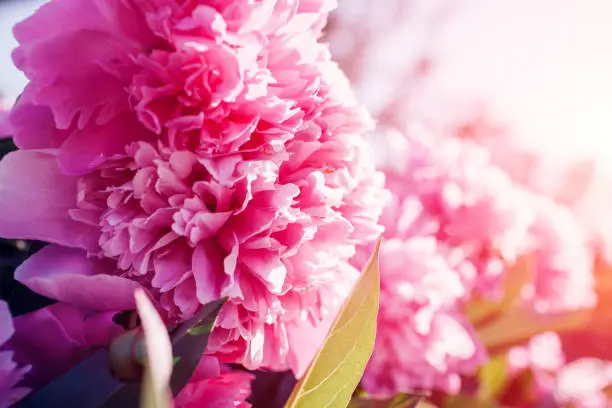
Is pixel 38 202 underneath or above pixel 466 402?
above

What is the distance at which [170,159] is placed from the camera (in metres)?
0.25

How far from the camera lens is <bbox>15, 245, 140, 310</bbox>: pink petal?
0.81ft

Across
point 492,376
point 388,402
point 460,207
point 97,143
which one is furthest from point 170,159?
point 492,376

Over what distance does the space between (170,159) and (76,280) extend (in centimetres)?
5

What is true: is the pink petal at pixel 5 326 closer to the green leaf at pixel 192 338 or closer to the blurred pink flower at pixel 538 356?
the green leaf at pixel 192 338

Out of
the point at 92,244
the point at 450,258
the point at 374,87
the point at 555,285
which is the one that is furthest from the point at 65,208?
the point at 374,87

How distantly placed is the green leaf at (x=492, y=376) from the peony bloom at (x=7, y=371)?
428mm

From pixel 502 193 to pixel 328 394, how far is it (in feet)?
1.07

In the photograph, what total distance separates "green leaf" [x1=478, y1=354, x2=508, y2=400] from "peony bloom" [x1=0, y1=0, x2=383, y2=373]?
0.36 m

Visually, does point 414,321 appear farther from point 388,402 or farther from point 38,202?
point 38,202

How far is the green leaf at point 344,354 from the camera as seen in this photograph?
0.74ft

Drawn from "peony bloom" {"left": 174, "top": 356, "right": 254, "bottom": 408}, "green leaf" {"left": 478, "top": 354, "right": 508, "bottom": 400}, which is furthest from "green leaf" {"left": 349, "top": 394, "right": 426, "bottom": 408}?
"green leaf" {"left": 478, "top": 354, "right": 508, "bottom": 400}

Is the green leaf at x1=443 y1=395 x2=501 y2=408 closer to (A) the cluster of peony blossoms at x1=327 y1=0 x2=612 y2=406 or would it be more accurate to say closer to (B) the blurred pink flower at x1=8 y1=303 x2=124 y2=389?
(A) the cluster of peony blossoms at x1=327 y1=0 x2=612 y2=406

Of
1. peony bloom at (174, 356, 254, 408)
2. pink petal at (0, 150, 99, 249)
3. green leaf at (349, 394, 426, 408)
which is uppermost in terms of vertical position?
pink petal at (0, 150, 99, 249)
